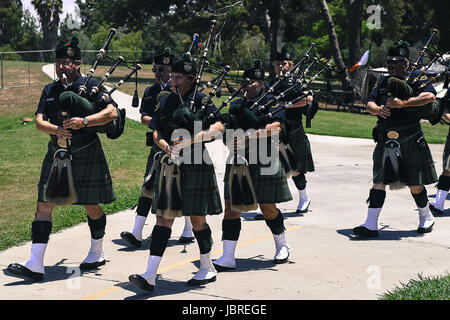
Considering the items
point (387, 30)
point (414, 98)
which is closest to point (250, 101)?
point (414, 98)

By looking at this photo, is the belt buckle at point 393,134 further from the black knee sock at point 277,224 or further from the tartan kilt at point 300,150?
the black knee sock at point 277,224

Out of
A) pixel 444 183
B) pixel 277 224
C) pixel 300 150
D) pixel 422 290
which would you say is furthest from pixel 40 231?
pixel 444 183

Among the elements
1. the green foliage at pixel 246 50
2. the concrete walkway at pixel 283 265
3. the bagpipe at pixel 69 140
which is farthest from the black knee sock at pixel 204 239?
the green foliage at pixel 246 50

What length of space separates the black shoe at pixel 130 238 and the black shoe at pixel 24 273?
137cm

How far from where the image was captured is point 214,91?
20.9 ft

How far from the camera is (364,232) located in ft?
25.7

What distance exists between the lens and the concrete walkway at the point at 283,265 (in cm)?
576

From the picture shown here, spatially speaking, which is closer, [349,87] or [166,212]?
[166,212]

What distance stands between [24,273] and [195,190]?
166 cm

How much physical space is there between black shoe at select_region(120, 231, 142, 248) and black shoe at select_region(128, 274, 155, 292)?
169cm

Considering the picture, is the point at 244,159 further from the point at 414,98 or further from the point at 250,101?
the point at 414,98
